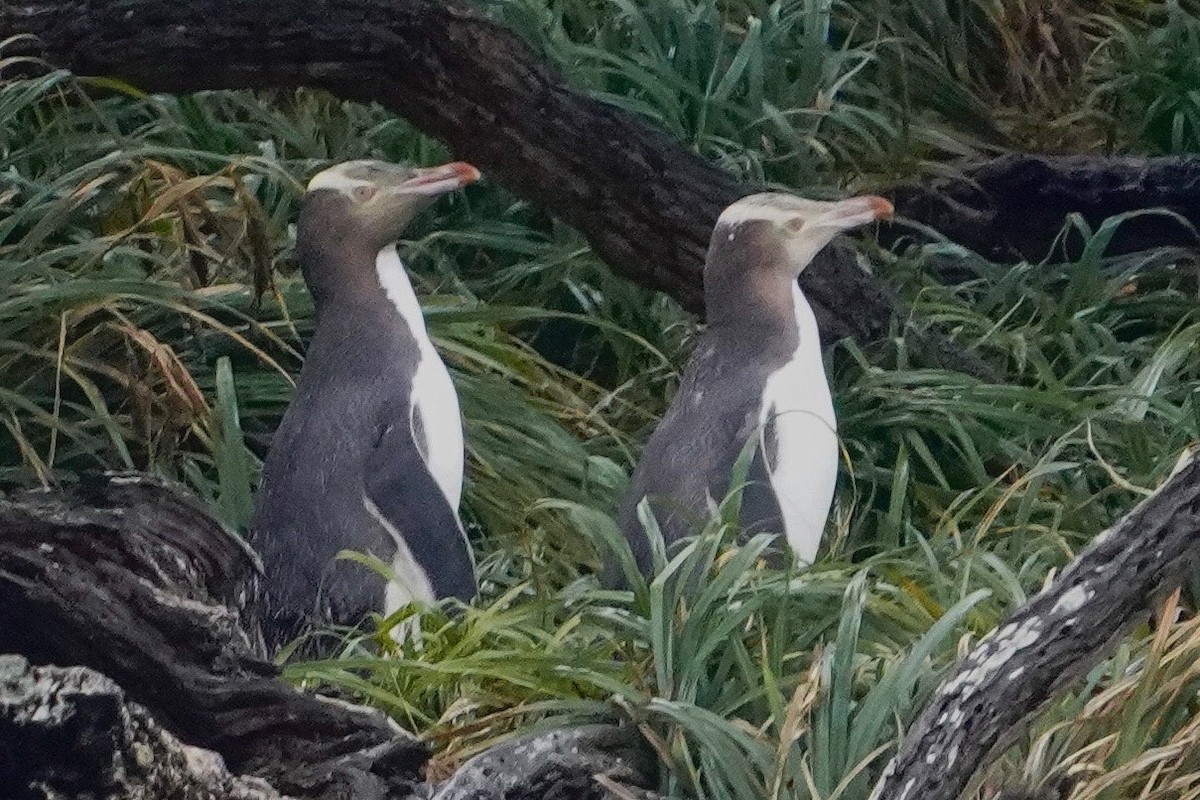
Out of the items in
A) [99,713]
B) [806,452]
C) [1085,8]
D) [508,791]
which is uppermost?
[99,713]

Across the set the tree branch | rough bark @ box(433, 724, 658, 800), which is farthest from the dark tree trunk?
rough bark @ box(433, 724, 658, 800)

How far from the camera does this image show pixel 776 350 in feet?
10.6

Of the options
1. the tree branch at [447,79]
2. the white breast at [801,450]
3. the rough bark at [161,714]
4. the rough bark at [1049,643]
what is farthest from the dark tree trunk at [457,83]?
the rough bark at [1049,643]

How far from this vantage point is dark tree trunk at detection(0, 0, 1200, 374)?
3.54 m

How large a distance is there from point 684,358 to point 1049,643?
219cm

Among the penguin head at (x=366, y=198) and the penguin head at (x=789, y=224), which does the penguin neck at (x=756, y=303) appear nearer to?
the penguin head at (x=789, y=224)

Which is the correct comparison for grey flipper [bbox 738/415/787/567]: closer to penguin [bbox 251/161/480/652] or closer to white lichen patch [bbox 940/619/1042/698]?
penguin [bbox 251/161/480/652]

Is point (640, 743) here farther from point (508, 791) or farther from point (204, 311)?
point (204, 311)

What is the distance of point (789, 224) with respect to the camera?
3.33 metres

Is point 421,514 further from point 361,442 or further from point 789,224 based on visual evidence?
point 789,224

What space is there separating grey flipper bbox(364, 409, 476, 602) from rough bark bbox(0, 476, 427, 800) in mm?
749

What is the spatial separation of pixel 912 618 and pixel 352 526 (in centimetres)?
84

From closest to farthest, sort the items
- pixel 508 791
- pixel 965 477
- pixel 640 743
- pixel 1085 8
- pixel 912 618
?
pixel 508 791, pixel 640 743, pixel 912 618, pixel 965 477, pixel 1085 8

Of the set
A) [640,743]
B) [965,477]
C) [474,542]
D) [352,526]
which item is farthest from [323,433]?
[965,477]
